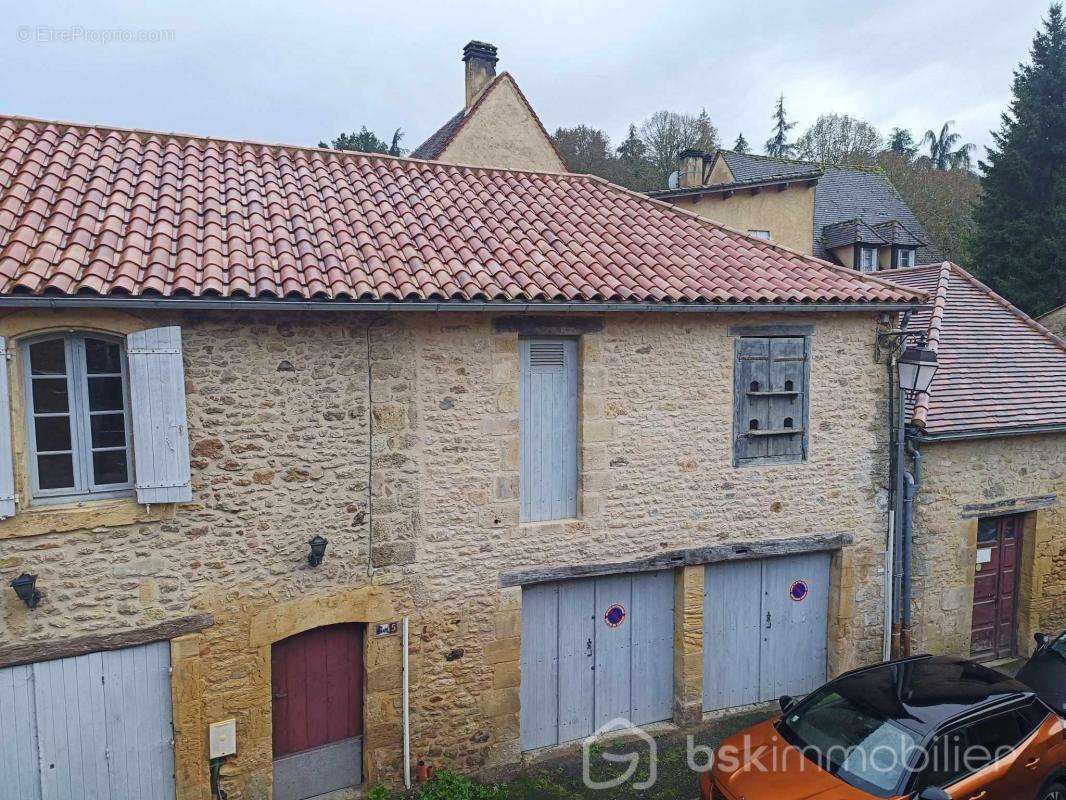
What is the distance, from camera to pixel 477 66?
17203mm

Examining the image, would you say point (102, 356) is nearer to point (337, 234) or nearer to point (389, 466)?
point (337, 234)

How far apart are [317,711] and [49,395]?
12.2 feet

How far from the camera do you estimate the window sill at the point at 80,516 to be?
230 inches

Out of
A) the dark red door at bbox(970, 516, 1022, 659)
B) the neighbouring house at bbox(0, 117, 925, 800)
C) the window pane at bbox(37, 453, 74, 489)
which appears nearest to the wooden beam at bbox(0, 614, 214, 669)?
the neighbouring house at bbox(0, 117, 925, 800)

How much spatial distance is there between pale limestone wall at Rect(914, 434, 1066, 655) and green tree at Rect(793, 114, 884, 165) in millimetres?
29781

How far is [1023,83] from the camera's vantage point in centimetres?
2028

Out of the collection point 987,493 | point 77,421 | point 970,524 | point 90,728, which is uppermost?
point 77,421

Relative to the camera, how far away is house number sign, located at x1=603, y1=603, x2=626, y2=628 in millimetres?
8430

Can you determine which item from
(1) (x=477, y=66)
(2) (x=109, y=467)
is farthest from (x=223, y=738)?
(1) (x=477, y=66)

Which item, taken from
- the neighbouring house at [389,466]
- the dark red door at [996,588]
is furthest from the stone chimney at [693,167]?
the dark red door at [996,588]

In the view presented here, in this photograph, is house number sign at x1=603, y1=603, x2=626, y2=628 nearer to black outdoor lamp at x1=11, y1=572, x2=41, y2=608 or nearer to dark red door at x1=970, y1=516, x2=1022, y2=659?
dark red door at x1=970, y1=516, x2=1022, y2=659

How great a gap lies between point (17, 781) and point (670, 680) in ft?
20.9

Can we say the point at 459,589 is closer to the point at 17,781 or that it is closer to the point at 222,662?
the point at 222,662

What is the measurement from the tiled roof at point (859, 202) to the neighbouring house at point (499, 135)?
35.5 feet
